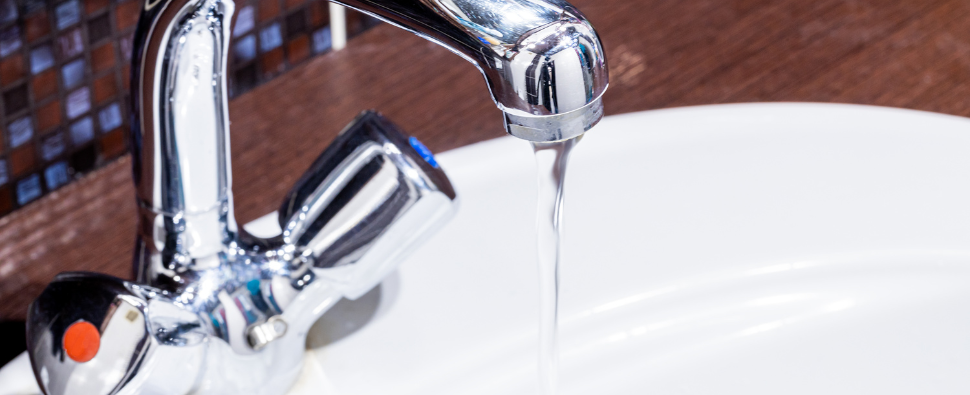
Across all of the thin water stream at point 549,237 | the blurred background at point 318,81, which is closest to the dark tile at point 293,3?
the blurred background at point 318,81

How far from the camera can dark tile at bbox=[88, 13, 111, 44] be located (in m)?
0.45

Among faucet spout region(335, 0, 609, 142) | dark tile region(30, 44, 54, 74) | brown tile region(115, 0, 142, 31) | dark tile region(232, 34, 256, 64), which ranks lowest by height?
dark tile region(232, 34, 256, 64)

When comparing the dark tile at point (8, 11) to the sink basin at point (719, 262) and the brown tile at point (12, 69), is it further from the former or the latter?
the sink basin at point (719, 262)

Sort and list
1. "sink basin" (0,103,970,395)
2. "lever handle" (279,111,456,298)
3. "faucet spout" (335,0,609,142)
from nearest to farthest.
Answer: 1. "faucet spout" (335,0,609,142)
2. "lever handle" (279,111,456,298)
3. "sink basin" (0,103,970,395)

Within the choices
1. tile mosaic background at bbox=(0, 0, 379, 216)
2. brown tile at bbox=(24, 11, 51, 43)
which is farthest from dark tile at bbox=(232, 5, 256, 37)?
brown tile at bbox=(24, 11, 51, 43)

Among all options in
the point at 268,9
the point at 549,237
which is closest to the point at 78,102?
the point at 268,9

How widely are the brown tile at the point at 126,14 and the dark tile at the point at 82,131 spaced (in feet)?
0.16

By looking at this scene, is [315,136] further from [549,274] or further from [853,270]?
[853,270]

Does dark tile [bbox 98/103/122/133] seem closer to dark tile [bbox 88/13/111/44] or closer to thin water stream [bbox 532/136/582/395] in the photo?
dark tile [bbox 88/13/111/44]

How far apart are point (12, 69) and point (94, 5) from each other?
47 mm

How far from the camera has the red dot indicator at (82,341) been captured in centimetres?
33

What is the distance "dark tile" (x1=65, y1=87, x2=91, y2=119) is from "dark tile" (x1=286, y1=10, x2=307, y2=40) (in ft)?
0.39

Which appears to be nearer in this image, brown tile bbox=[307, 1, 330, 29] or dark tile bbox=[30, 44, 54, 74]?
dark tile bbox=[30, 44, 54, 74]

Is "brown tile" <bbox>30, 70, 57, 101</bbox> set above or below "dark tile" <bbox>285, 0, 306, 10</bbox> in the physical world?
above
